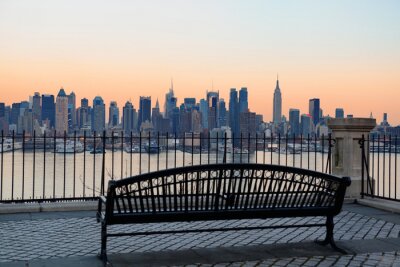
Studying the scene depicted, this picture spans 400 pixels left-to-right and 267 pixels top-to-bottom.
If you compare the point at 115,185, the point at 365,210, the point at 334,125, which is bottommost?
the point at 365,210

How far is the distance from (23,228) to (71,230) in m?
0.67

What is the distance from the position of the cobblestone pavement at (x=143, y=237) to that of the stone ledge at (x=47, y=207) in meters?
0.75

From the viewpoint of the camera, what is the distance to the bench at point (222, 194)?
5.02 m

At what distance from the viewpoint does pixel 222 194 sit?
545cm

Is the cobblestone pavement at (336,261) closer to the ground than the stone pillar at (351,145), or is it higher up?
closer to the ground

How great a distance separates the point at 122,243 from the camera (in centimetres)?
596

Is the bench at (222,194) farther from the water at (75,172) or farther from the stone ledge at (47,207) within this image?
the stone ledge at (47,207)

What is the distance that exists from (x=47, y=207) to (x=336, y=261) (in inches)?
197

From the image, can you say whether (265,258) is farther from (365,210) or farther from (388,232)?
(365,210)

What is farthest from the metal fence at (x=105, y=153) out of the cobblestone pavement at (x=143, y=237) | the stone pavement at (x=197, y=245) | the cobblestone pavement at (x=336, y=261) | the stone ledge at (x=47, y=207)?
the cobblestone pavement at (x=336, y=261)

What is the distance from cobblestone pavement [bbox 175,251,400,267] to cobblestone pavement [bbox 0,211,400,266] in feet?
0.03

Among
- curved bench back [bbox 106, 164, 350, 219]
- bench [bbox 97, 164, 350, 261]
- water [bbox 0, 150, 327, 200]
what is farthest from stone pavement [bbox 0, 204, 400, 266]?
water [bbox 0, 150, 327, 200]

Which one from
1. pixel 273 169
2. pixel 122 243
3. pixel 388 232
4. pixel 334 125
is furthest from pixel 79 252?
pixel 334 125

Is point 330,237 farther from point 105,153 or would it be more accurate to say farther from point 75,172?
point 75,172
